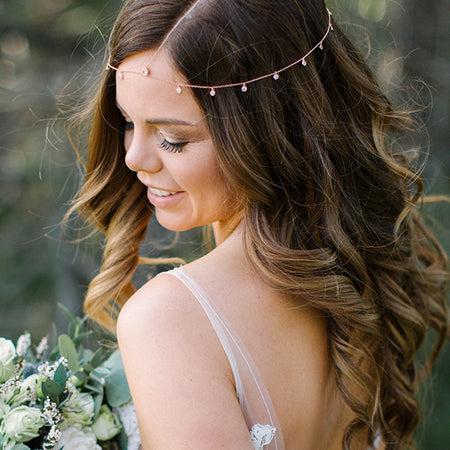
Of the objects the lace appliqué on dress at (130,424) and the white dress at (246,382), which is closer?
the white dress at (246,382)

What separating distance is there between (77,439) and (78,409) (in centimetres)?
9

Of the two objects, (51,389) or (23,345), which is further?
(23,345)

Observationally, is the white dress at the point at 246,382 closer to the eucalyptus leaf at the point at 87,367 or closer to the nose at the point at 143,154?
the nose at the point at 143,154

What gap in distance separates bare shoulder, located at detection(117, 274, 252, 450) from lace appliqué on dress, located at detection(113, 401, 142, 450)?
0.38m

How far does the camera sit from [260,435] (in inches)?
54.2

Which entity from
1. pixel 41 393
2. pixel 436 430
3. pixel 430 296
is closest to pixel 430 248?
pixel 430 296

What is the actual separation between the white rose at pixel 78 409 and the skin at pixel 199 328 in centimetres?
34

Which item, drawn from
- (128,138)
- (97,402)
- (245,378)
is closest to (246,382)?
(245,378)

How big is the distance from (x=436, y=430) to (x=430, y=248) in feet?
7.03

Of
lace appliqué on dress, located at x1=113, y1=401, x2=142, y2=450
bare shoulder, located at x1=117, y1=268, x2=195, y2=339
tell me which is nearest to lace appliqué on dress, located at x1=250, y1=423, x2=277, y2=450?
bare shoulder, located at x1=117, y1=268, x2=195, y2=339

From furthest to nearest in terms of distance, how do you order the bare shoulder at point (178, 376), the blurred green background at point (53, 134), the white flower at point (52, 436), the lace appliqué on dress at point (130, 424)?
1. the blurred green background at point (53, 134)
2. the lace appliqué on dress at point (130, 424)
3. the white flower at point (52, 436)
4. the bare shoulder at point (178, 376)

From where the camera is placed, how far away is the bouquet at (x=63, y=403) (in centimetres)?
149

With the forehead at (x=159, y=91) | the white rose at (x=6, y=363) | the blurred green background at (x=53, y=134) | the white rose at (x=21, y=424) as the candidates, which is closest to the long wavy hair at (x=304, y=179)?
the forehead at (x=159, y=91)

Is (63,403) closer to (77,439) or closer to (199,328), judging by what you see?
(77,439)
